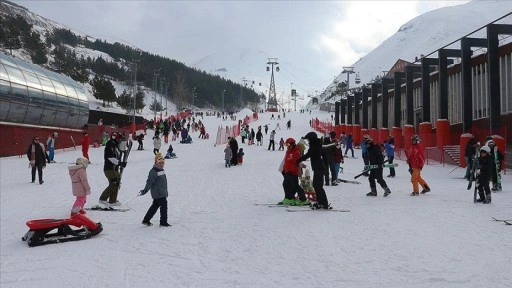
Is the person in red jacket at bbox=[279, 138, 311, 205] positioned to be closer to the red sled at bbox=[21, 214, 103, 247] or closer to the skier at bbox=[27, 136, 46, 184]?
the red sled at bbox=[21, 214, 103, 247]

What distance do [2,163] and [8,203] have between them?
1086 cm

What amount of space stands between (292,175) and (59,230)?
467cm

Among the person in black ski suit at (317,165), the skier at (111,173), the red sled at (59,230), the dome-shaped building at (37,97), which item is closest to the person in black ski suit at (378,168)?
the person in black ski suit at (317,165)

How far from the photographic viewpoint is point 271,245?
6.70m

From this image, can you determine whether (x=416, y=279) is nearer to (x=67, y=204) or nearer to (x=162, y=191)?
(x=162, y=191)

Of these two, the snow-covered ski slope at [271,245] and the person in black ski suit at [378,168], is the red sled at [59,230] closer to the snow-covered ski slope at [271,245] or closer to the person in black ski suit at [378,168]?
the snow-covered ski slope at [271,245]

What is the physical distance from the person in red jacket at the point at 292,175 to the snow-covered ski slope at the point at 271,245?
1.85ft

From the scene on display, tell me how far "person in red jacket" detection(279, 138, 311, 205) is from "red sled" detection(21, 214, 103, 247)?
398 centimetres

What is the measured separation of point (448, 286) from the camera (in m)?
4.74

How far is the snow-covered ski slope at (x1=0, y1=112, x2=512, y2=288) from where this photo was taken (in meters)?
5.28

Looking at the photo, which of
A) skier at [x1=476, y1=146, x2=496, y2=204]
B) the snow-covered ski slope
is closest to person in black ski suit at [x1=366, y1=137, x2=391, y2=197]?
the snow-covered ski slope

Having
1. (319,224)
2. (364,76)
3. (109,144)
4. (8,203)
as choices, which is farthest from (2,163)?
(364,76)

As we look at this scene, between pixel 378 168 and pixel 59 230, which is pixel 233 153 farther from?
pixel 59 230

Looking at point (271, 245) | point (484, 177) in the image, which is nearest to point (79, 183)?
point (271, 245)
